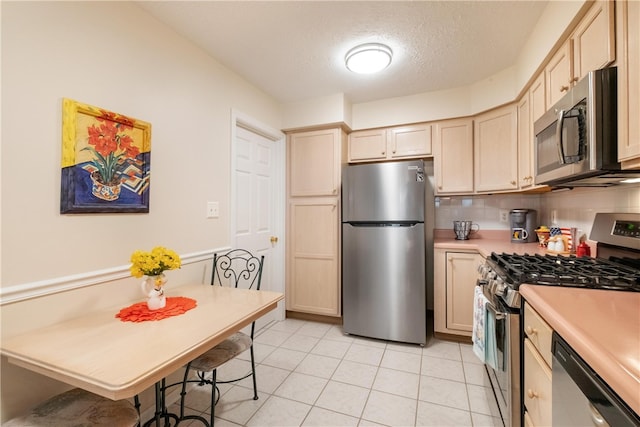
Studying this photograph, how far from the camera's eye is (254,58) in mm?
2262

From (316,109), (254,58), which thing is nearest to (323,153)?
(316,109)

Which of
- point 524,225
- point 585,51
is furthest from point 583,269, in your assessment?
point 524,225

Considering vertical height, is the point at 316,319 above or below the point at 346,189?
below

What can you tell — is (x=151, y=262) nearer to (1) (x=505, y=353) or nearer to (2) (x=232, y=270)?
(2) (x=232, y=270)

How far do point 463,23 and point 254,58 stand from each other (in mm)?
1522

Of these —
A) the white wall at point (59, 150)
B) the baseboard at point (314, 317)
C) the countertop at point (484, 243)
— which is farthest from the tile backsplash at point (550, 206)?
the white wall at point (59, 150)

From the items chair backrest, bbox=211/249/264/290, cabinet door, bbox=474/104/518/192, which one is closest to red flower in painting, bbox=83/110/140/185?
chair backrest, bbox=211/249/264/290

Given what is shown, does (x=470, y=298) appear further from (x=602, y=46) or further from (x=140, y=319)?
(x=140, y=319)

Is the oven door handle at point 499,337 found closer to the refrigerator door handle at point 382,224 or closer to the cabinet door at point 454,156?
the refrigerator door handle at point 382,224

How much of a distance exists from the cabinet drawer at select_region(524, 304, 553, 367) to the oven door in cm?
8

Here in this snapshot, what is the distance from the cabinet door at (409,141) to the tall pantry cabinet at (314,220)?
0.52 meters

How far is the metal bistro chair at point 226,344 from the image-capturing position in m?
1.50

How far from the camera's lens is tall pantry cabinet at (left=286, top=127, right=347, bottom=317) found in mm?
2992

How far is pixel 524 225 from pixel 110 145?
3.25 meters
